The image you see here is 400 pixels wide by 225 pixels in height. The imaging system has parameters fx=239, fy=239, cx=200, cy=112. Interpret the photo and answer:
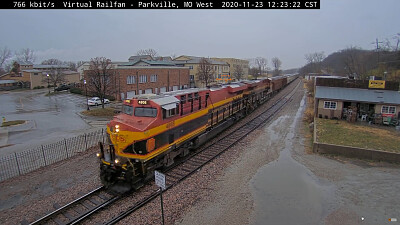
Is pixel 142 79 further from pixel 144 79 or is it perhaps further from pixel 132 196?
pixel 132 196

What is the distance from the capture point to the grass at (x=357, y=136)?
51.7ft

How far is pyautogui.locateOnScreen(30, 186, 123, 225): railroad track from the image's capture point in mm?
8344

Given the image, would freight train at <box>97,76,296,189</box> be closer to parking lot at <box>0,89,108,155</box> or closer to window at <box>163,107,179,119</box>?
window at <box>163,107,179,119</box>

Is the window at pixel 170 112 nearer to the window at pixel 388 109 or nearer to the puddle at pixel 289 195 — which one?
the puddle at pixel 289 195

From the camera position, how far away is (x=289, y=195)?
10055 millimetres

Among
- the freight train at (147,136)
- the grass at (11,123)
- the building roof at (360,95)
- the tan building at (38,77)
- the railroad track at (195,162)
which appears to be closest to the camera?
the railroad track at (195,162)

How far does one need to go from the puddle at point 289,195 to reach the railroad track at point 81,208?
229 inches

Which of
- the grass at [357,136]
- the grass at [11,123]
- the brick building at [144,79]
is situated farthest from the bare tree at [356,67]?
the grass at [11,123]

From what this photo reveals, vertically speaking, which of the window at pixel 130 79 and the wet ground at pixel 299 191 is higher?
the window at pixel 130 79

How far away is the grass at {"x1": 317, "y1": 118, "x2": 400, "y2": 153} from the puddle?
5333mm

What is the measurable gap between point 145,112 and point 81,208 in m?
4.45

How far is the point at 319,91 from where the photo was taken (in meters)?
24.9

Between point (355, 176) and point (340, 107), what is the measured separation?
13.5 metres

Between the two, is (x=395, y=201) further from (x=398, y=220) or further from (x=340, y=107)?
(x=340, y=107)
